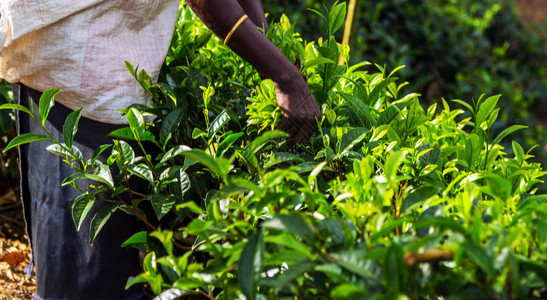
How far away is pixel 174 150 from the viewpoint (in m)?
1.47

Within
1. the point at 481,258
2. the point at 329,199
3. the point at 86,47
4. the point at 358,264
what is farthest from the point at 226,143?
the point at 481,258

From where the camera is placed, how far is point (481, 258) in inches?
34.1

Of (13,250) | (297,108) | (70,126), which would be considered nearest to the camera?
(70,126)

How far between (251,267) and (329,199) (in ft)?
1.76

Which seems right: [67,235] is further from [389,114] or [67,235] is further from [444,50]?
[444,50]

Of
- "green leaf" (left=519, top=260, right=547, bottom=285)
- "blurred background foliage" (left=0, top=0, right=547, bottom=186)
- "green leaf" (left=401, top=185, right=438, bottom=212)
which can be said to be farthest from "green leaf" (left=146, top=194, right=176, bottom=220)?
"blurred background foliage" (left=0, top=0, right=547, bottom=186)

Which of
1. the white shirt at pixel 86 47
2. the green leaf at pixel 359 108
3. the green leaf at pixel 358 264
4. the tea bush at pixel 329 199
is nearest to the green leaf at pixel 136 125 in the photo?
the tea bush at pixel 329 199

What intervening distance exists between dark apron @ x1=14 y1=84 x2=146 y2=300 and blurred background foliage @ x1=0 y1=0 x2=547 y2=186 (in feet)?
10.4

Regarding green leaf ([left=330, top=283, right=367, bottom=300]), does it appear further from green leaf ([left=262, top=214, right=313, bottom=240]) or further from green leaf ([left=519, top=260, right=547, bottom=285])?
green leaf ([left=519, top=260, right=547, bottom=285])

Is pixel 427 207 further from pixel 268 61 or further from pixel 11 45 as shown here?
pixel 11 45

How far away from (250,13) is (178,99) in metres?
0.50

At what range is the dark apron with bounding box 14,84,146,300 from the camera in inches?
70.0

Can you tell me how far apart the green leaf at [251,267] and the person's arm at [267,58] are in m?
0.63

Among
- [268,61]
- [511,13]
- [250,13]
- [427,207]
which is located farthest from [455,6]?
[427,207]
